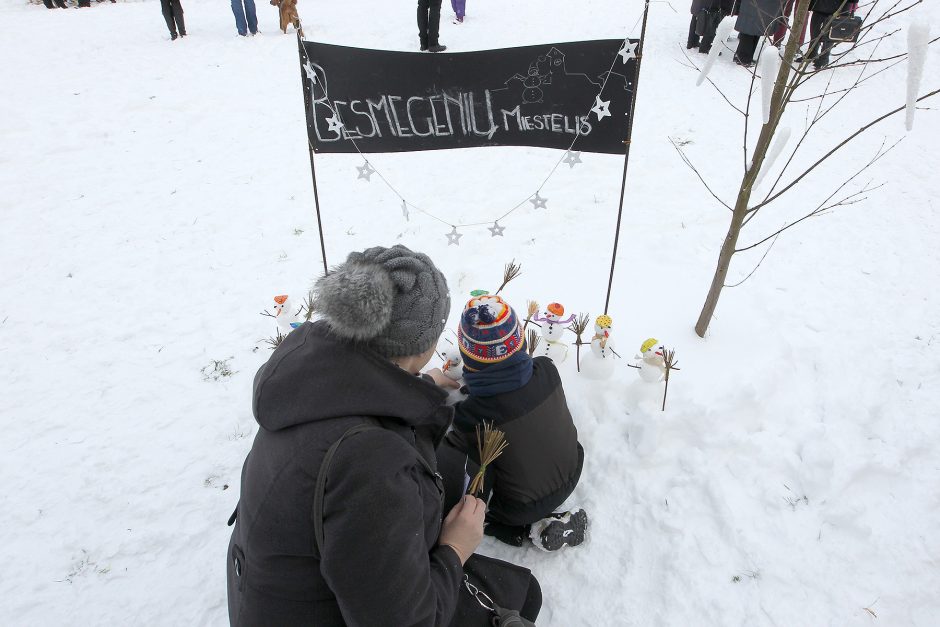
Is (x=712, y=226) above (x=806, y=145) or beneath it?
beneath

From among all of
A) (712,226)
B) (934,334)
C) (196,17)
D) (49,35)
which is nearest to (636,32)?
(712,226)

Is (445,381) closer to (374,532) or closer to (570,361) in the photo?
(570,361)

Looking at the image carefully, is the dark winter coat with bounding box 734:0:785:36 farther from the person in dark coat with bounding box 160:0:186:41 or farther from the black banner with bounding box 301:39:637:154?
the person in dark coat with bounding box 160:0:186:41

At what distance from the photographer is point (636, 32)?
28.2 feet

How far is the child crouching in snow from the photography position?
7.33ft

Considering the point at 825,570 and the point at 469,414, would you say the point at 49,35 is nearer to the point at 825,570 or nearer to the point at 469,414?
the point at 469,414

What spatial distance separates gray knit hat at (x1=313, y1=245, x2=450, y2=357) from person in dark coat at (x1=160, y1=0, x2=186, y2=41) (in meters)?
10.6

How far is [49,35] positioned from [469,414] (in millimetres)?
12374

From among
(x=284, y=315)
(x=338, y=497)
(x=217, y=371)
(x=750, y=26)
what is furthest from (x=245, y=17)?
(x=338, y=497)

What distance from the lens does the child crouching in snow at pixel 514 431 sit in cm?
223

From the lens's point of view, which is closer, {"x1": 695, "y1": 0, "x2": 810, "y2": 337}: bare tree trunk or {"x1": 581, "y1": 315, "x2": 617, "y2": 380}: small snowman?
{"x1": 695, "y1": 0, "x2": 810, "y2": 337}: bare tree trunk

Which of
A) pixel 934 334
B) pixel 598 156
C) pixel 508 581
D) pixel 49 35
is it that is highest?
pixel 49 35

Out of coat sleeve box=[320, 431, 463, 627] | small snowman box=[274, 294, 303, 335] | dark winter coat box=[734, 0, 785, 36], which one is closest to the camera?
coat sleeve box=[320, 431, 463, 627]

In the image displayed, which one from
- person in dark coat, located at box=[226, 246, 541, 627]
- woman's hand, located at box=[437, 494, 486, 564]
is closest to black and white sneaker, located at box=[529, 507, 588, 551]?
woman's hand, located at box=[437, 494, 486, 564]
